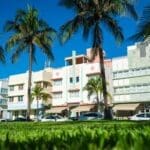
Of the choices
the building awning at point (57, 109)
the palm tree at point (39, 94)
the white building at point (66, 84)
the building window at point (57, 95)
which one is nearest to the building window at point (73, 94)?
the white building at point (66, 84)

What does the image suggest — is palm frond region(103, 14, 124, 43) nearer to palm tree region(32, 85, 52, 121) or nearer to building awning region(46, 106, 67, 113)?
building awning region(46, 106, 67, 113)

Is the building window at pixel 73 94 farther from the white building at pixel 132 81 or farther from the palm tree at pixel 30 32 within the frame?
the palm tree at pixel 30 32

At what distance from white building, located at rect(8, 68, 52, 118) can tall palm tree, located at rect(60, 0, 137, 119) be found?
57.8m

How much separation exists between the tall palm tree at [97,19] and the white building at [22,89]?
57.8 metres

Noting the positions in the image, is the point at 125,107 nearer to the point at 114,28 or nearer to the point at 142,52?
the point at 142,52

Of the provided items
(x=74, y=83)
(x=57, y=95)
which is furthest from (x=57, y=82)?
(x=74, y=83)

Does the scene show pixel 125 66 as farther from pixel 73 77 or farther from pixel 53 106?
pixel 53 106

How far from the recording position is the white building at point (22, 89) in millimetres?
94569

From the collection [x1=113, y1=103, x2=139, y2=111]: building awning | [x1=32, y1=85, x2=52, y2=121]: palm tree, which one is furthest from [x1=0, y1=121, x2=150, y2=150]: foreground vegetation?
[x1=32, y1=85, x2=52, y2=121]: palm tree

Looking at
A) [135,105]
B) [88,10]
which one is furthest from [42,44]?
[135,105]

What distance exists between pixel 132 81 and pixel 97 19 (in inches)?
1637

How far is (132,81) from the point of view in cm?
7706

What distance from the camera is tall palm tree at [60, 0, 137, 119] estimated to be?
116 ft

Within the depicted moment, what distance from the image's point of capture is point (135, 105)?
7325 cm
